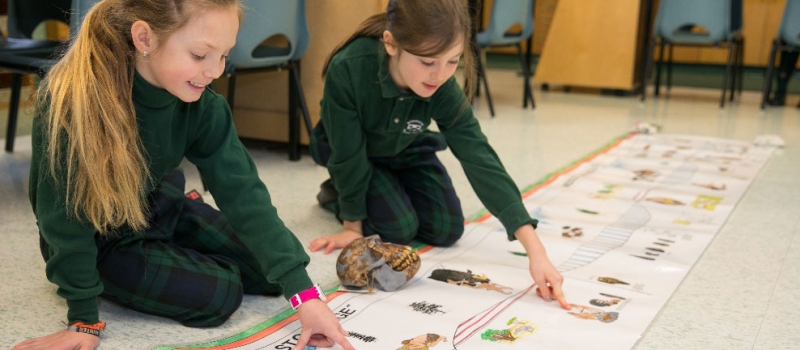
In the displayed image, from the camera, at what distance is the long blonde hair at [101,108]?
1.01 meters

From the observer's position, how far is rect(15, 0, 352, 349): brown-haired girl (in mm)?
1027

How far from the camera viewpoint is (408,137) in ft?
5.54

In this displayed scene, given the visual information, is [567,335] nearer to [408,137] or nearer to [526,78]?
[408,137]

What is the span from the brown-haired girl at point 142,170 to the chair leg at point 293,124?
1.19 m

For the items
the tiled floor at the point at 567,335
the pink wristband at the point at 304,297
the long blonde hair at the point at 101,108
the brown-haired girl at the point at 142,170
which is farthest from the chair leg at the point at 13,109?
the pink wristband at the point at 304,297

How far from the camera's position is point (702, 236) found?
180 centimetres

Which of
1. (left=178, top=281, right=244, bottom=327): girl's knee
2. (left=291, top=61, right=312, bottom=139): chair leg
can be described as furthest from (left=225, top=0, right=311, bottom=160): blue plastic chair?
(left=178, top=281, right=244, bottom=327): girl's knee

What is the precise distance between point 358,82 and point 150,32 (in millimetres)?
596

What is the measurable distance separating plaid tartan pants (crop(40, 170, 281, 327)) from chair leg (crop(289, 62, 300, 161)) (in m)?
1.14

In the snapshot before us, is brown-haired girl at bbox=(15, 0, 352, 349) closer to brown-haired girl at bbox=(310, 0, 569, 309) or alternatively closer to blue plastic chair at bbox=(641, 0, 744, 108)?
brown-haired girl at bbox=(310, 0, 569, 309)

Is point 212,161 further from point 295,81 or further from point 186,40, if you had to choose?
point 295,81

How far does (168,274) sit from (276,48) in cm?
126

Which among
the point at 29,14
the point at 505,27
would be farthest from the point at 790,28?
the point at 29,14

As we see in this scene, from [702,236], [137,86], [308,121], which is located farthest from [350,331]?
[308,121]
